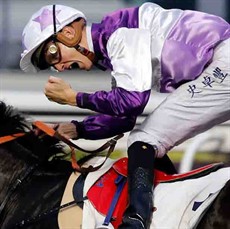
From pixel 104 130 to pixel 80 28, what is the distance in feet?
1.71

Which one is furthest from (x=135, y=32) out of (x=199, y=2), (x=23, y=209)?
(x=199, y=2)

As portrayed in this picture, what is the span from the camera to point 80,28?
444cm

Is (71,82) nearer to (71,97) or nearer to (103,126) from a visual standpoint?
(103,126)

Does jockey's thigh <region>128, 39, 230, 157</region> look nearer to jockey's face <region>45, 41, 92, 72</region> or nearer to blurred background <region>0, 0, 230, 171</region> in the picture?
jockey's face <region>45, 41, 92, 72</region>

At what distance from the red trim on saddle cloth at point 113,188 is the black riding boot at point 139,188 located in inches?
2.7

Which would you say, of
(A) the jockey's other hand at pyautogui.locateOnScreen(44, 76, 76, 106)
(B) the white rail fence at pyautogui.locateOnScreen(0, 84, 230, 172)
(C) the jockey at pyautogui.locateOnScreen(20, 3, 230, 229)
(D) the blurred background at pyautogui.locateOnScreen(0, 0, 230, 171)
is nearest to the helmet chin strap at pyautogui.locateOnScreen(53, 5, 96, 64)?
(C) the jockey at pyautogui.locateOnScreen(20, 3, 230, 229)

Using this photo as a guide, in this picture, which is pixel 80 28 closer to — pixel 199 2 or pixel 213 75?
pixel 213 75

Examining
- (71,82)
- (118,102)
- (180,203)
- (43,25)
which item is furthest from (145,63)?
(71,82)

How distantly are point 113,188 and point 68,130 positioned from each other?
52 centimetres

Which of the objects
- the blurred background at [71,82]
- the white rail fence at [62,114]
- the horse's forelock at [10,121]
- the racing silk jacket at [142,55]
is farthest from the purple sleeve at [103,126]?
the white rail fence at [62,114]

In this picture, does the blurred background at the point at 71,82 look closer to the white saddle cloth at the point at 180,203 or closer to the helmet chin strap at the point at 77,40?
the helmet chin strap at the point at 77,40

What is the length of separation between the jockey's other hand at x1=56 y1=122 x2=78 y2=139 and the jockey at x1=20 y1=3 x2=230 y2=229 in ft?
0.68

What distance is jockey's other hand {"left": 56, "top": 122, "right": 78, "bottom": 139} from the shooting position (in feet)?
15.4

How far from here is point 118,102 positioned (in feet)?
13.7
